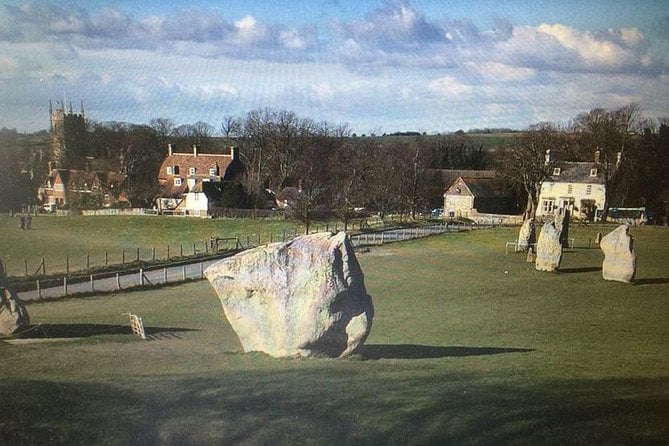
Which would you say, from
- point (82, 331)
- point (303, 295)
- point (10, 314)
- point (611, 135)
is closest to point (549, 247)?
point (611, 135)

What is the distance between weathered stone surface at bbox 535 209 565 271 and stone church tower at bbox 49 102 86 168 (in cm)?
608

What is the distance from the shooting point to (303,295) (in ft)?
16.1

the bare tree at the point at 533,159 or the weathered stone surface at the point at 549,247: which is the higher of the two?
the bare tree at the point at 533,159

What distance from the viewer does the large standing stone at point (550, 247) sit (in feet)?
25.9

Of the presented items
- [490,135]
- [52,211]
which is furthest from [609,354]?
[52,211]

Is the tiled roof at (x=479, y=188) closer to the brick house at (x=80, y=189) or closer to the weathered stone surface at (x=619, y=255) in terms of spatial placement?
the weathered stone surface at (x=619, y=255)

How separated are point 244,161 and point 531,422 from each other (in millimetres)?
3895

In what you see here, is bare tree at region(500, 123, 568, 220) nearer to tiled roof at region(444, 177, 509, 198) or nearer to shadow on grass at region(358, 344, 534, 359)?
tiled roof at region(444, 177, 509, 198)

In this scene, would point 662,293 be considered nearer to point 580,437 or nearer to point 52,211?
point 580,437

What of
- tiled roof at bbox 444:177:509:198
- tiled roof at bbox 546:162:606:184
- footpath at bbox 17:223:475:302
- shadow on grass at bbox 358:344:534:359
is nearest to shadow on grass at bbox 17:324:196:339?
footpath at bbox 17:223:475:302

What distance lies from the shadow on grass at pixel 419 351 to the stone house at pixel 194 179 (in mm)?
2478

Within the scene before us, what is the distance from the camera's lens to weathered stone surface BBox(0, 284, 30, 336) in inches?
202

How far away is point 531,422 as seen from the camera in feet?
13.4

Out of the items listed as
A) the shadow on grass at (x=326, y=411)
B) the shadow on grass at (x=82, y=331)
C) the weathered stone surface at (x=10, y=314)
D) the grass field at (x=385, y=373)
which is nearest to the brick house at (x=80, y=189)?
the weathered stone surface at (x=10, y=314)
